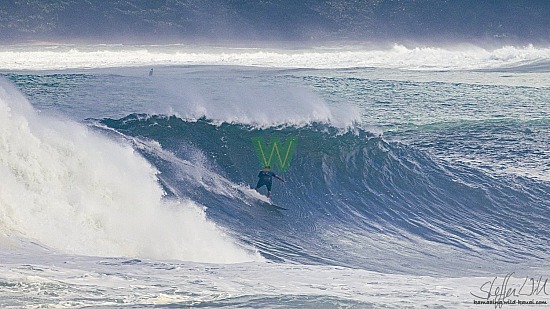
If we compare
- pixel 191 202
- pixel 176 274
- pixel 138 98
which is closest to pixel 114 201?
pixel 191 202

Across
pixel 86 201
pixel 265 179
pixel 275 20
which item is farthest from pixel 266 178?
pixel 275 20

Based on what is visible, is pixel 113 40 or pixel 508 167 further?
pixel 113 40

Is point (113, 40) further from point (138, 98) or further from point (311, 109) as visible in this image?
point (311, 109)

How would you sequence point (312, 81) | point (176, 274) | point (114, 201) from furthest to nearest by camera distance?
point (312, 81) → point (114, 201) → point (176, 274)

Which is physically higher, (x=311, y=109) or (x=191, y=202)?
(x=311, y=109)

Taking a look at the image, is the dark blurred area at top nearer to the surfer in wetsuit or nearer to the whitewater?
the whitewater

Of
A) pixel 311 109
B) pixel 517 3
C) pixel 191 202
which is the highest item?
pixel 517 3
